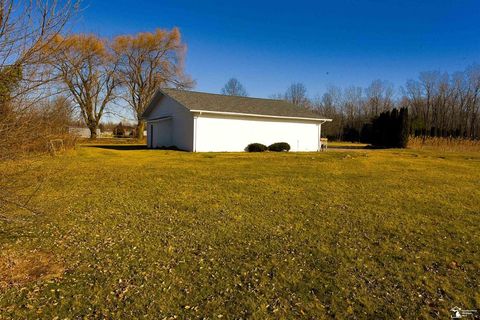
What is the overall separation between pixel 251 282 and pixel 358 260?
4.95 feet

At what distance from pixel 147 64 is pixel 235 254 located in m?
37.9

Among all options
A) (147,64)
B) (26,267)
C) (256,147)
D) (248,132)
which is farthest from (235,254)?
(147,64)

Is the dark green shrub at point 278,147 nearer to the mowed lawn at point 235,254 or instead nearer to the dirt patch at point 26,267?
the mowed lawn at point 235,254

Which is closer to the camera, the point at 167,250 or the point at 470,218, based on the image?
the point at 167,250

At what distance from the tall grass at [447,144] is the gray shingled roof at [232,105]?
10.9 meters

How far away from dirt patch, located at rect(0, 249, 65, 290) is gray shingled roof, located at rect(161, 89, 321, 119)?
1586 centimetres

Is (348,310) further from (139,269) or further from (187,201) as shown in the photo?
(187,201)

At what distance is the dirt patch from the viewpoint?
3379 millimetres

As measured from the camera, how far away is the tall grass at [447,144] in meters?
25.0

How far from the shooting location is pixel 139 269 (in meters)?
3.65

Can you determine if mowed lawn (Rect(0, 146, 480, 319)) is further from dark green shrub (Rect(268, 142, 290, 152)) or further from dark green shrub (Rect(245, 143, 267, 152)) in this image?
dark green shrub (Rect(268, 142, 290, 152))

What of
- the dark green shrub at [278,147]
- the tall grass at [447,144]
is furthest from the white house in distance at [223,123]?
the tall grass at [447,144]

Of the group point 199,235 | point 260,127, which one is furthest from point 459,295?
point 260,127

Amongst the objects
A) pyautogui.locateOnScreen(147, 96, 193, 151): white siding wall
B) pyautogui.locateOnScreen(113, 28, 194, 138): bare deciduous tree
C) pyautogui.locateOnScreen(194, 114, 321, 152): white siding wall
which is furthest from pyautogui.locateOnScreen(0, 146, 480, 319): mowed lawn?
pyautogui.locateOnScreen(113, 28, 194, 138): bare deciduous tree
